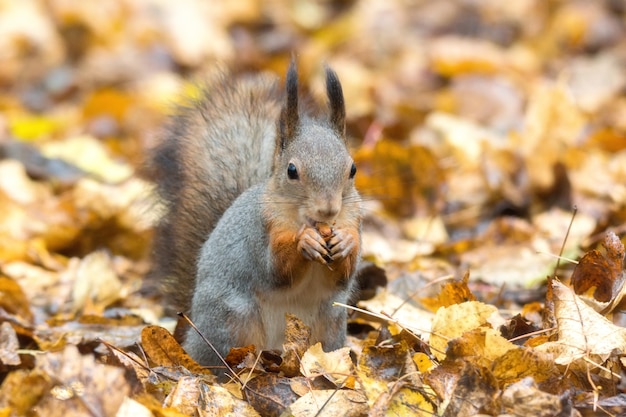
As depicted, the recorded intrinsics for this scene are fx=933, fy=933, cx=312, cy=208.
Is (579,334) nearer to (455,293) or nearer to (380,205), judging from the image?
(455,293)

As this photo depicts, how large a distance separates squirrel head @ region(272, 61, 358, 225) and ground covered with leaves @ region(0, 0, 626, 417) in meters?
0.22

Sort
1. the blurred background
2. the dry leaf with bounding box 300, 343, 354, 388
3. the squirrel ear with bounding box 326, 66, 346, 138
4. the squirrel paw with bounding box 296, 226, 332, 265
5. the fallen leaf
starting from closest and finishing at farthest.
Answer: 1. the fallen leaf
2. the dry leaf with bounding box 300, 343, 354, 388
3. the squirrel paw with bounding box 296, 226, 332, 265
4. the squirrel ear with bounding box 326, 66, 346, 138
5. the blurred background

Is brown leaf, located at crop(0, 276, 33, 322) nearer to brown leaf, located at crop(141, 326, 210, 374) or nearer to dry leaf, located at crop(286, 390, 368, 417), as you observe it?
brown leaf, located at crop(141, 326, 210, 374)

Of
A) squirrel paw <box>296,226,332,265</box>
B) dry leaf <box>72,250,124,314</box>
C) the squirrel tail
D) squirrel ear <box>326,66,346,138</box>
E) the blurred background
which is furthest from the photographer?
the blurred background

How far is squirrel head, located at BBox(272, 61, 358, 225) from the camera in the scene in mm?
1799

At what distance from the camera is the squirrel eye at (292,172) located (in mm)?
1837

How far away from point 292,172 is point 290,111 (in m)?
0.15

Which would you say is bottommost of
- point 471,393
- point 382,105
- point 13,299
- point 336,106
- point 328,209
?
point 382,105

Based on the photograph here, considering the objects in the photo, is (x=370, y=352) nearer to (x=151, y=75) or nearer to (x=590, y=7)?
(x=151, y=75)

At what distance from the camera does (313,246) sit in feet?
5.90

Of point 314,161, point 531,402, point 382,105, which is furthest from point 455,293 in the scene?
point 382,105

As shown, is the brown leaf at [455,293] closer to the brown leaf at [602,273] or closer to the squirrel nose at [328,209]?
the brown leaf at [602,273]

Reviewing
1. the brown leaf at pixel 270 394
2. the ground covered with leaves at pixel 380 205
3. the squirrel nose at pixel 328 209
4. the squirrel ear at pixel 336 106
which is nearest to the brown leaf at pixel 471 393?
the ground covered with leaves at pixel 380 205

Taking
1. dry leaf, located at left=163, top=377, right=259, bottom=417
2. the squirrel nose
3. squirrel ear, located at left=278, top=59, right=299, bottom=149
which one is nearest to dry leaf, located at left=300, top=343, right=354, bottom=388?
dry leaf, located at left=163, top=377, right=259, bottom=417
